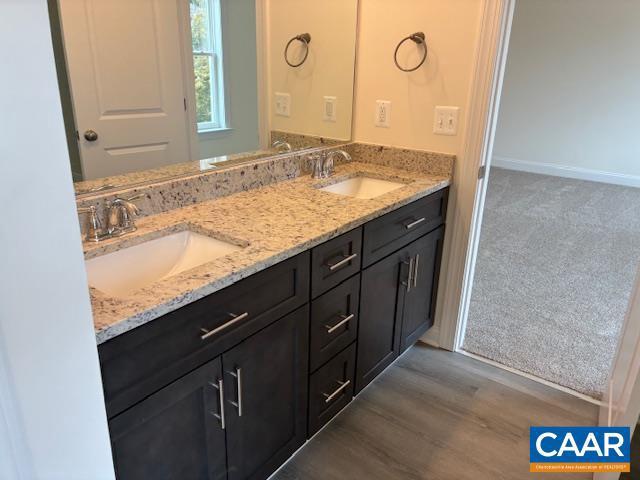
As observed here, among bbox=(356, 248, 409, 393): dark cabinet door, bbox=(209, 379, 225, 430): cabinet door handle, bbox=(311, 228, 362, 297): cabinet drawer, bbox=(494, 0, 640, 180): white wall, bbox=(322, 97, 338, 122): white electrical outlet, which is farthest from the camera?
bbox=(494, 0, 640, 180): white wall

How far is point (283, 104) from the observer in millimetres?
2176

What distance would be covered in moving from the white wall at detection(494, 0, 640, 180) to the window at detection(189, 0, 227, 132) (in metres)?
5.62

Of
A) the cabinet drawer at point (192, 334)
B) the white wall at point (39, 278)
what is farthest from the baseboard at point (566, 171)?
the white wall at point (39, 278)

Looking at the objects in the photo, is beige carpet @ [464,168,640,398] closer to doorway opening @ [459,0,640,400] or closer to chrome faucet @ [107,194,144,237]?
doorway opening @ [459,0,640,400]

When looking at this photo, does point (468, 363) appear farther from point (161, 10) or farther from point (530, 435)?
point (161, 10)

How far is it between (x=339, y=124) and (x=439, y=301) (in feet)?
3.37

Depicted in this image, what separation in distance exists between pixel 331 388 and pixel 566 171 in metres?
5.63

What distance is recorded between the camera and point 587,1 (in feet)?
18.8

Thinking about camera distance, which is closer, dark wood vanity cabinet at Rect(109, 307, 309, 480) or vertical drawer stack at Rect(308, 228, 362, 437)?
dark wood vanity cabinet at Rect(109, 307, 309, 480)

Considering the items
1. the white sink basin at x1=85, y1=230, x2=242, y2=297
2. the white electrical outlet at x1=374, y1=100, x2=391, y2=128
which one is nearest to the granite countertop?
the white sink basin at x1=85, y1=230, x2=242, y2=297

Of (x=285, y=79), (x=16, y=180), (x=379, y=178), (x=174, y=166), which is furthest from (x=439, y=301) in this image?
(x=16, y=180)

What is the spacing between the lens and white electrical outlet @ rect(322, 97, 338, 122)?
7.86 ft

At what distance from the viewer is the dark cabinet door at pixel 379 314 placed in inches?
74.2
